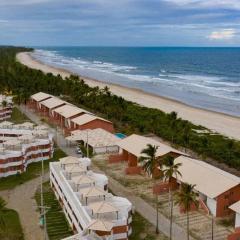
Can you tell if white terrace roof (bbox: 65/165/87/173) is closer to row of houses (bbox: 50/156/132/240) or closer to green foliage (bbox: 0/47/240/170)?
row of houses (bbox: 50/156/132/240)

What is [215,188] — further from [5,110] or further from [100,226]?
[5,110]

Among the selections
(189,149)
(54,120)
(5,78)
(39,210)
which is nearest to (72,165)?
(39,210)

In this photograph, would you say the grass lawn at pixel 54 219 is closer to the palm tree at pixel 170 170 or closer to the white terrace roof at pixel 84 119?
the palm tree at pixel 170 170

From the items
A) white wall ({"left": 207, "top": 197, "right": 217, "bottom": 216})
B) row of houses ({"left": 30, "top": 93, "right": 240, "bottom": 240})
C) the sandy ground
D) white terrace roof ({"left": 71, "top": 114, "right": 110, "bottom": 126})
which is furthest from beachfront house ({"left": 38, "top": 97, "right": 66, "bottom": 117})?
white wall ({"left": 207, "top": 197, "right": 217, "bottom": 216})

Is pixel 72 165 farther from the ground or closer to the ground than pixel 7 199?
farther from the ground

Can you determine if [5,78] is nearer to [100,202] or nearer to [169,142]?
[169,142]

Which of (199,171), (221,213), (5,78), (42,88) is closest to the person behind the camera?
(221,213)
